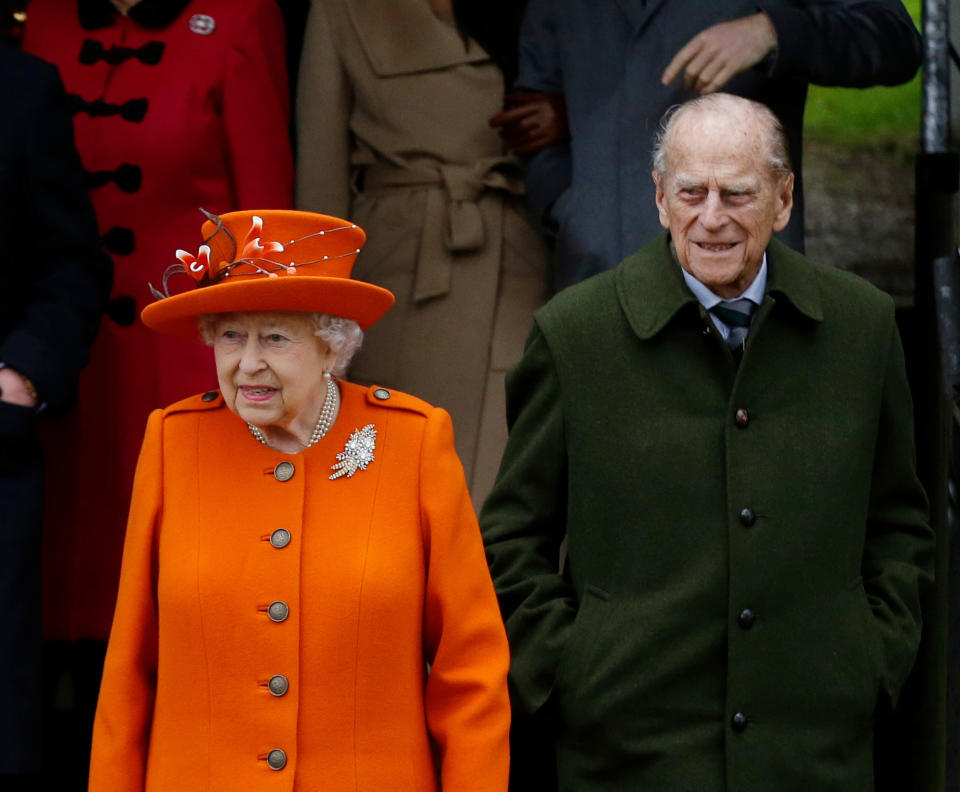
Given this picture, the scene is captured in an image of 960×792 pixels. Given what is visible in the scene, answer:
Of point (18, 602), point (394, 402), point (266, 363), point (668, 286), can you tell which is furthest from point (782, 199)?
point (18, 602)

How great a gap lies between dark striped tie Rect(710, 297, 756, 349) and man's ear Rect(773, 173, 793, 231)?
0.17 meters

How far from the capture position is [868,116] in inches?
185

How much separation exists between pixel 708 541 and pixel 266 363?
923 mm

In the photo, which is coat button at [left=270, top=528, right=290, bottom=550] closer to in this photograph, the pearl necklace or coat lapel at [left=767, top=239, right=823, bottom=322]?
the pearl necklace

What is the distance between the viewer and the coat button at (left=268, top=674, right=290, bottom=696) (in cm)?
296

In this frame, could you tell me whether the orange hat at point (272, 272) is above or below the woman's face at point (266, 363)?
above

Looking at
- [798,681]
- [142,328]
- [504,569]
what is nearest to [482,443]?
[142,328]

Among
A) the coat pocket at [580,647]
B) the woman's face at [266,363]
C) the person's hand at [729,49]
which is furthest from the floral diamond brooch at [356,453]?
the person's hand at [729,49]

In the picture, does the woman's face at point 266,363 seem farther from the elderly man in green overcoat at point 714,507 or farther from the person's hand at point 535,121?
the person's hand at point 535,121

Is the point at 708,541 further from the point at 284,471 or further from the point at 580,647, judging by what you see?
the point at 284,471

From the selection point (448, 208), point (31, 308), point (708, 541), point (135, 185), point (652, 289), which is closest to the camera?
point (708, 541)

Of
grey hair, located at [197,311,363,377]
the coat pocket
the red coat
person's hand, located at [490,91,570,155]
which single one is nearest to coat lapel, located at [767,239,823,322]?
the coat pocket

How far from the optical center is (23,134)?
4.12 meters

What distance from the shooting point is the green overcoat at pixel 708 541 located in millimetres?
3229
